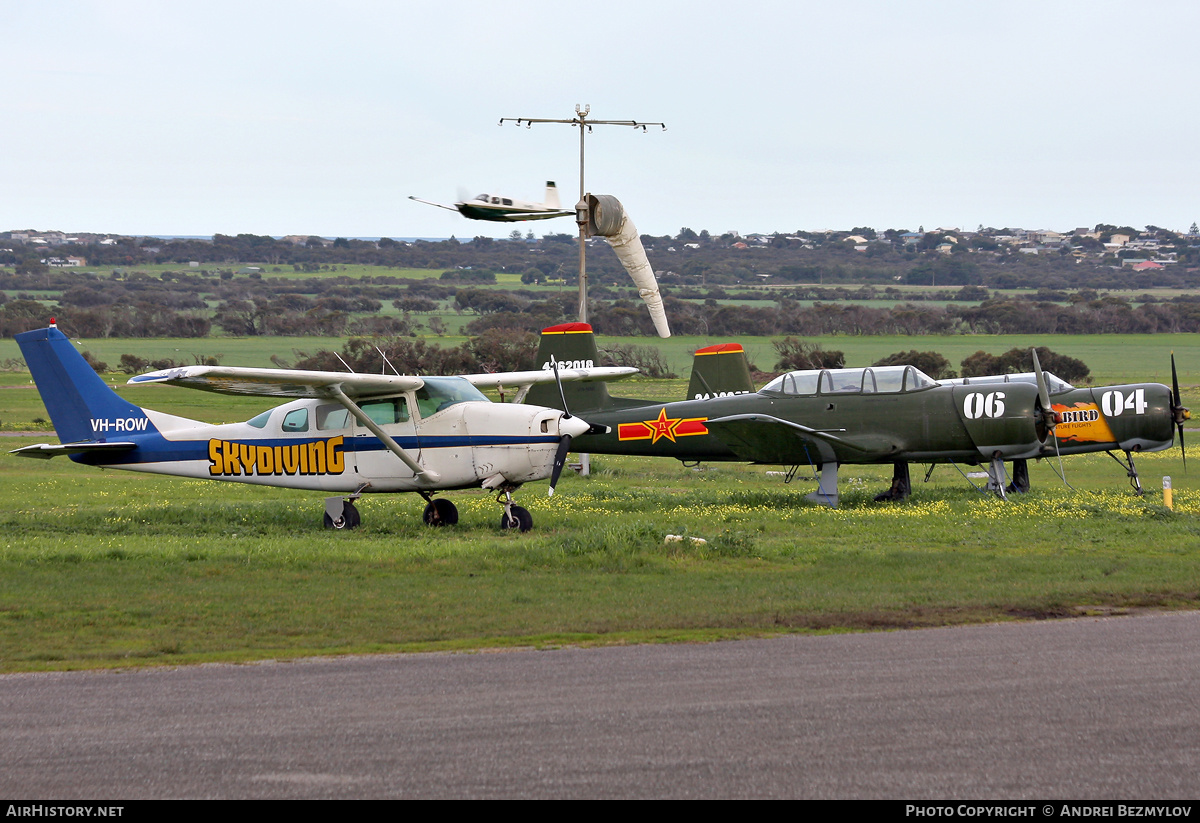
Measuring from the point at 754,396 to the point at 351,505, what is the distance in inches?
259

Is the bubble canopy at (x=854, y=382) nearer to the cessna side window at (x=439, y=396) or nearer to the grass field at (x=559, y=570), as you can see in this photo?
the grass field at (x=559, y=570)

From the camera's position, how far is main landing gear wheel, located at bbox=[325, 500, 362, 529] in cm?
1627

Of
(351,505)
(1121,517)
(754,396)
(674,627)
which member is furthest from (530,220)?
(674,627)

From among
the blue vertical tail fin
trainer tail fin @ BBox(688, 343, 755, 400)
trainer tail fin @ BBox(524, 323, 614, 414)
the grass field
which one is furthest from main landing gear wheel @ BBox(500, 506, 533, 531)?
trainer tail fin @ BBox(688, 343, 755, 400)

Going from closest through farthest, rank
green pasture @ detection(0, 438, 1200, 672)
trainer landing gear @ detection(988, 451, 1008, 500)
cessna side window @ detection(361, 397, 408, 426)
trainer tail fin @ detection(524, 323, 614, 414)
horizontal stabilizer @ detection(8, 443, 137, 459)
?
green pasture @ detection(0, 438, 1200, 672), horizontal stabilizer @ detection(8, 443, 137, 459), cessna side window @ detection(361, 397, 408, 426), trainer landing gear @ detection(988, 451, 1008, 500), trainer tail fin @ detection(524, 323, 614, 414)

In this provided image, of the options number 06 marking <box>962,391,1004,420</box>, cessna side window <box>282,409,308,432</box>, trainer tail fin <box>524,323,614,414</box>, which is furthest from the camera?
trainer tail fin <box>524,323,614,414</box>

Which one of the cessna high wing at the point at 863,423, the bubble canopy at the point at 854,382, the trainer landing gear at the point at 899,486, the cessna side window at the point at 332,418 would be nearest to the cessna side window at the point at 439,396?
the cessna side window at the point at 332,418

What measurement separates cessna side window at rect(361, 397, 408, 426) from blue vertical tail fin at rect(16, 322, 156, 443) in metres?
3.24

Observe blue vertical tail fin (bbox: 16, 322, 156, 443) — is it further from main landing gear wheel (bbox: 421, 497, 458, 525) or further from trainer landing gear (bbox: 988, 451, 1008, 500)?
trainer landing gear (bbox: 988, 451, 1008, 500)

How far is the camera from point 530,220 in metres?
26.0

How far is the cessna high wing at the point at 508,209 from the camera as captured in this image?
24.6 metres

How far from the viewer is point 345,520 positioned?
53.4 ft

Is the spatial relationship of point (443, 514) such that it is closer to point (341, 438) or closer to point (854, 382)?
point (341, 438)

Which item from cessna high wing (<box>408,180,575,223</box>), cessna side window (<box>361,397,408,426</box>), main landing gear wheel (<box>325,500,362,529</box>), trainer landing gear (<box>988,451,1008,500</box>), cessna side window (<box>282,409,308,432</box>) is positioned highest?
cessna high wing (<box>408,180,575,223</box>)
